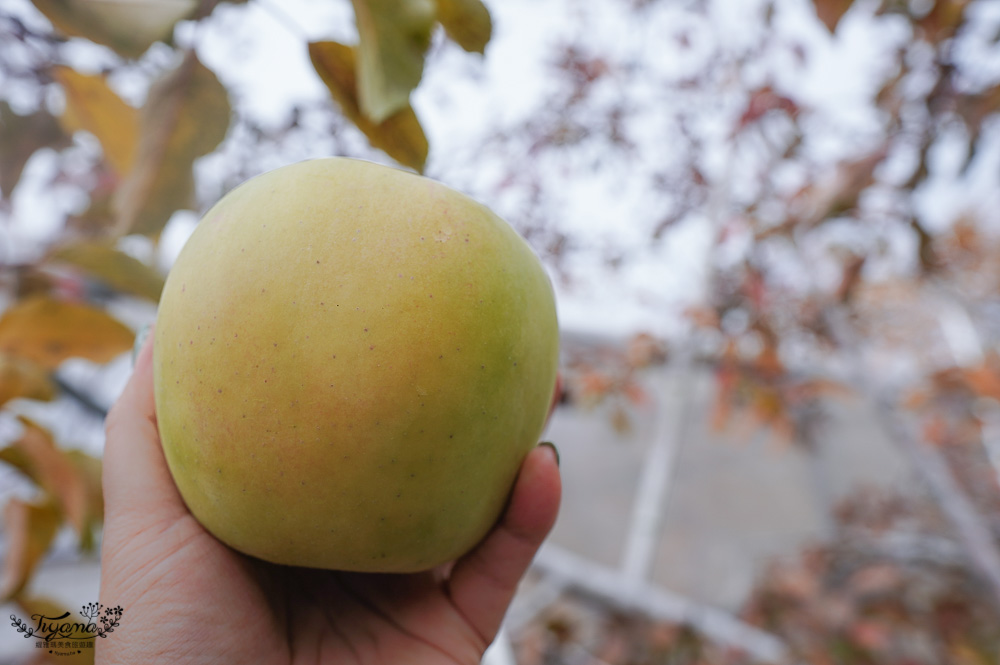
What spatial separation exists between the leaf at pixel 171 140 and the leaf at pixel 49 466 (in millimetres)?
350

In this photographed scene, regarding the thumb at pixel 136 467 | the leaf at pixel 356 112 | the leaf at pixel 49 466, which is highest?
the leaf at pixel 356 112

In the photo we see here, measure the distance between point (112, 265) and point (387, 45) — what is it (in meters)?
0.53

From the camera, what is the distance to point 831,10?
83cm

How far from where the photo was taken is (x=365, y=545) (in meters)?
0.56

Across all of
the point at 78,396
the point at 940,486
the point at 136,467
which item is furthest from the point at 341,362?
the point at 78,396

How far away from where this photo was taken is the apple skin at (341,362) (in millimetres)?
502

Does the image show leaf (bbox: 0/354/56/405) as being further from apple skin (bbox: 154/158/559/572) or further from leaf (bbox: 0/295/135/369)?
apple skin (bbox: 154/158/559/572)

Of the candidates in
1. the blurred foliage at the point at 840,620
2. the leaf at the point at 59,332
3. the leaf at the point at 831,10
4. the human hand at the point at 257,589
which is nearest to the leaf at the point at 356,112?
the human hand at the point at 257,589

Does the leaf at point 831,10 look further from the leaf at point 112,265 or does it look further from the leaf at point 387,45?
the leaf at point 112,265

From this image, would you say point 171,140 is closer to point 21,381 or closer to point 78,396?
point 21,381

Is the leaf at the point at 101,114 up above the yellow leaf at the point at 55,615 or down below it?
above

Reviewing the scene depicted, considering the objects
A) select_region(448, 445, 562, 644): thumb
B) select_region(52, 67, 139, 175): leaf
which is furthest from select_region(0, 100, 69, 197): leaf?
select_region(448, 445, 562, 644): thumb

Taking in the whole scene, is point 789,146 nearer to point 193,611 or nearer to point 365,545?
point 365,545

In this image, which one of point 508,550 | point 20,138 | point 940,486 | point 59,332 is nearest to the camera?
point 508,550
